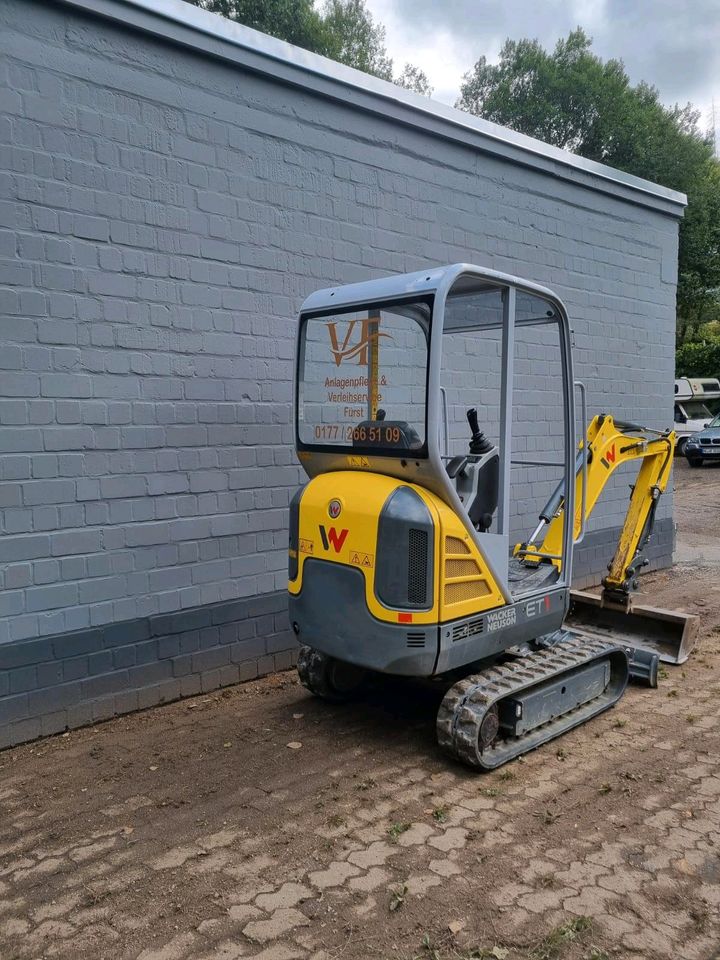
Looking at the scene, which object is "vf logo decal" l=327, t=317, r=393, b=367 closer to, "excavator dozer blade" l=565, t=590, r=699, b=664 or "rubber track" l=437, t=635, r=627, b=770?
"rubber track" l=437, t=635, r=627, b=770

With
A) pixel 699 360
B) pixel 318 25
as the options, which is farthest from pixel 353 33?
pixel 699 360

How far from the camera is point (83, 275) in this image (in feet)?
15.9

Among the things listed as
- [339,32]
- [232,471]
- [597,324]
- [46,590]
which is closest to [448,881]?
[46,590]

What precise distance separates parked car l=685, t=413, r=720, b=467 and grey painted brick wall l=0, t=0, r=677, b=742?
16.6 meters

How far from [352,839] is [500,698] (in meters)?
1.16

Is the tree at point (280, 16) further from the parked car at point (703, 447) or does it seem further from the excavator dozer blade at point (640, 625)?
the excavator dozer blade at point (640, 625)

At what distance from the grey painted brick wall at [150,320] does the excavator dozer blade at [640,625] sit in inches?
98.3

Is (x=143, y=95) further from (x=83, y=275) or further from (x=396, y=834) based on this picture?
(x=396, y=834)

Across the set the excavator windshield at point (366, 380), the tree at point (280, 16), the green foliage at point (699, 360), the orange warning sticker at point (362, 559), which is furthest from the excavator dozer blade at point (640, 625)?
the tree at point (280, 16)

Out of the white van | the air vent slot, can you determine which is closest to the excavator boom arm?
the air vent slot

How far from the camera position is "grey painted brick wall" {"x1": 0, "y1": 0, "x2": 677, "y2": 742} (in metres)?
4.66

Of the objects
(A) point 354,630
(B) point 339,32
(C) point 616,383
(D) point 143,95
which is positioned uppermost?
(B) point 339,32

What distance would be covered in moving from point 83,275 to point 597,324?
5719 mm

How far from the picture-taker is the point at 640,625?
655 cm
